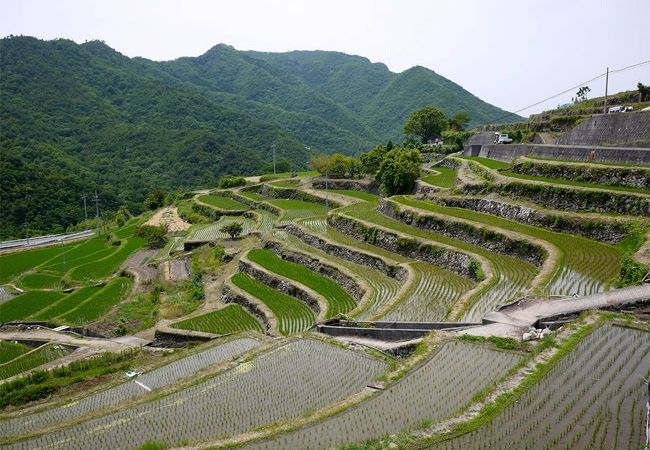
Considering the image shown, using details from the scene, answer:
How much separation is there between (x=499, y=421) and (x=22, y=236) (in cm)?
5553

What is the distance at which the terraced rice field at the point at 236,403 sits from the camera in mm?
9938

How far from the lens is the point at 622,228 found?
17422 millimetres

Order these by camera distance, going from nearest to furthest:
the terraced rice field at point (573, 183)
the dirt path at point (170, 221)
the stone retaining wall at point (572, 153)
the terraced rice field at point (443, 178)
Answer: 1. the terraced rice field at point (573, 183)
2. the stone retaining wall at point (572, 153)
3. the terraced rice field at point (443, 178)
4. the dirt path at point (170, 221)

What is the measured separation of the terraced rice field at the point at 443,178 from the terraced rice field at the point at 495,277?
9.57 meters

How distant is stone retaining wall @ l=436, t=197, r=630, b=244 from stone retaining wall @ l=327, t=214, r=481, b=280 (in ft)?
13.4

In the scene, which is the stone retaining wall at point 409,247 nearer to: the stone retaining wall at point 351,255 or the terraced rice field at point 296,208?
the stone retaining wall at point 351,255

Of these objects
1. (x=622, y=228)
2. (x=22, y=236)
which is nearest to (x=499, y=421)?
(x=622, y=228)

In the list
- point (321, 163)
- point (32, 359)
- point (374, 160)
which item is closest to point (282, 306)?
point (32, 359)

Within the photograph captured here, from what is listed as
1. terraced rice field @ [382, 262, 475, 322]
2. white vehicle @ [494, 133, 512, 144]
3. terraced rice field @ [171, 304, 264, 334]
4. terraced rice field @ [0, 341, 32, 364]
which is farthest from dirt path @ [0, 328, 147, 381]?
white vehicle @ [494, 133, 512, 144]

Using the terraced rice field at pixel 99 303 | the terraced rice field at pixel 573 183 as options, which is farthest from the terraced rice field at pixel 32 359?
the terraced rice field at pixel 573 183

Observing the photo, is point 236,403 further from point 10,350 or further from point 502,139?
point 502,139

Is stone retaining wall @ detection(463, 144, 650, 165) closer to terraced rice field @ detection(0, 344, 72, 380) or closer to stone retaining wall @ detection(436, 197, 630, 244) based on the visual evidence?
stone retaining wall @ detection(436, 197, 630, 244)

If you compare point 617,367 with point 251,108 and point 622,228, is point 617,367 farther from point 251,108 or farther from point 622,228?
point 251,108

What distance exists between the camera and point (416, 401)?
936 cm
